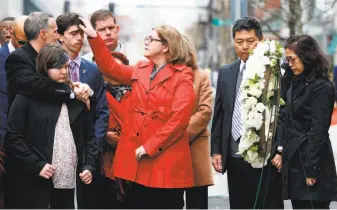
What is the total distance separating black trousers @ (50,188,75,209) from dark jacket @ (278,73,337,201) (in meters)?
1.80

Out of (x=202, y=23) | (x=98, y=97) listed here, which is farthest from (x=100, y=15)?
(x=202, y=23)

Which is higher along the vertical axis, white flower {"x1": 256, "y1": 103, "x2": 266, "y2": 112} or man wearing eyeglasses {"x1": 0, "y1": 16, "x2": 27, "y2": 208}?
man wearing eyeglasses {"x1": 0, "y1": 16, "x2": 27, "y2": 208}

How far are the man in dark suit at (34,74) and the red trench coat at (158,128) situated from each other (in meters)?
0.44

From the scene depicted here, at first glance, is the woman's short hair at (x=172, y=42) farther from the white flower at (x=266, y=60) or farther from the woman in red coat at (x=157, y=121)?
the white flower at (x=266, y=60)

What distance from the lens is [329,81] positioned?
8.14 m

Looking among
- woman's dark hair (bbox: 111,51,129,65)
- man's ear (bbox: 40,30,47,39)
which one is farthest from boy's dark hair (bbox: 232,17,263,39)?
man's ear (bbox: 40,30,47,39)

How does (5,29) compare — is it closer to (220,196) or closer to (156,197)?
(156,197)

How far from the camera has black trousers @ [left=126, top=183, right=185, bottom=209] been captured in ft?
26.4

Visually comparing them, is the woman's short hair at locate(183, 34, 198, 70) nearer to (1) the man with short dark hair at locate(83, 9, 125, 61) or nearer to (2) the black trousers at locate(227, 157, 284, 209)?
(2) the black trousers at locate(227, 157, 284, 209)

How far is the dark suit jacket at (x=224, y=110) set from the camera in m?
8.59

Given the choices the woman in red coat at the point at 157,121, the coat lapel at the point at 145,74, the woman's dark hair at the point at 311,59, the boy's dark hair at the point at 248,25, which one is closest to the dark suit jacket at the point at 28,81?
the woman in red coat at the point at 157,121

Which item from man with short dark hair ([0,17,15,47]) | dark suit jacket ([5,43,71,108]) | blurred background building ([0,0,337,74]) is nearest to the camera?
dark suit jacket ([5,43,71,108])

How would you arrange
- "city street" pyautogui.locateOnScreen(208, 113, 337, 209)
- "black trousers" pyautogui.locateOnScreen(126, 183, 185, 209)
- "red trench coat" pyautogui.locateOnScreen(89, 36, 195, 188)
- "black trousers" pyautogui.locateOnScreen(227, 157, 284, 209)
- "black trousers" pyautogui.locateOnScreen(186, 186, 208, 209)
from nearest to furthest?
"red trench coat" pyautogui.locateOnScreen(89, 36, 195, 188)
"black trousers" pyautogui.locateOnScreen(126, 183, 185, 209)
"black trousers" pyautogui.locateOnScreen(227, 157, 284, 209)
"black trousers" pyautogui.locateOnScreen(186, 186, 208, 209)
"city street" pyautogui.locateOnScreen(208, 113, 337, 209)

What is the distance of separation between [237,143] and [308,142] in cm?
77
